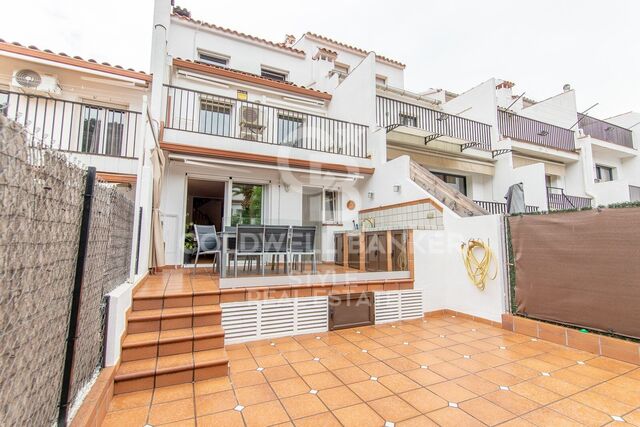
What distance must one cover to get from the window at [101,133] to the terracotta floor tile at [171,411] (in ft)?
18.9

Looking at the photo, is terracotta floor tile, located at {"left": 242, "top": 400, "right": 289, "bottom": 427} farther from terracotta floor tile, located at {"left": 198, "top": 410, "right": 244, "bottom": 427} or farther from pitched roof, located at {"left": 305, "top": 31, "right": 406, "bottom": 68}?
pitched roof, located at {"left": 305, "top": 31, "right": 406, "bottom": 68}

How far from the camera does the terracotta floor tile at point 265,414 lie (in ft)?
7.54

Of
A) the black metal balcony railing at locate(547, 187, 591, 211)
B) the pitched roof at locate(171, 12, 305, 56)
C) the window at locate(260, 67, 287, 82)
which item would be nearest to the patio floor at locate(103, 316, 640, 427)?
the black metal balcony railing at locate(547, 187, 591, 211)

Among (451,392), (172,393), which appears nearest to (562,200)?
(451,392)

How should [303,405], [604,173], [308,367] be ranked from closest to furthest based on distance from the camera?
[303,405], [308,367], [604,173]

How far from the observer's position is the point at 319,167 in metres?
7.67

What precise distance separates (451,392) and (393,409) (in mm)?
686

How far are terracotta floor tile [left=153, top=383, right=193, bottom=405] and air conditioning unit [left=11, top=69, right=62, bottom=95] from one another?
7447 millimetres

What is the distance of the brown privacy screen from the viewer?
3.46m

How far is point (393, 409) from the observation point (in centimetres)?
248

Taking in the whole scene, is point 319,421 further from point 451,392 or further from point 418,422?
point 451,392

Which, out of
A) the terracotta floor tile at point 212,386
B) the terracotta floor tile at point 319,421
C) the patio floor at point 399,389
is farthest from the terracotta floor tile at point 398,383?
the terracotta floor tile at point 212,386

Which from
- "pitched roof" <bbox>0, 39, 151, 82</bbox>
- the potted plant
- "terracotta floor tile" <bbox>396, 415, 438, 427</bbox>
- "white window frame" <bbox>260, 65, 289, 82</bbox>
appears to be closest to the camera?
"terracotta floor tile" <bbox>396, 415, 438, 427</bbox>

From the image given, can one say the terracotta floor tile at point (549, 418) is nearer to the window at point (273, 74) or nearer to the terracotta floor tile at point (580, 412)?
the terracotta floor tile at point (580, 412)
